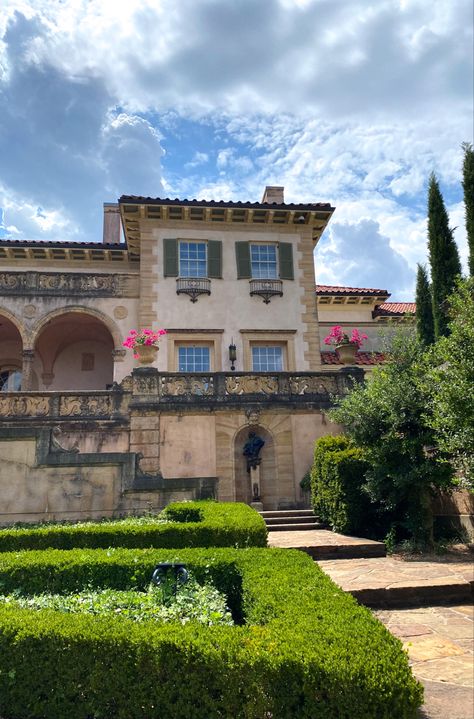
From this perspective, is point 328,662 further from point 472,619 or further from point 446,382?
point 446,382

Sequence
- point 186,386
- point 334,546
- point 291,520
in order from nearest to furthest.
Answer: point 334,546
point 291,520
point 186,386

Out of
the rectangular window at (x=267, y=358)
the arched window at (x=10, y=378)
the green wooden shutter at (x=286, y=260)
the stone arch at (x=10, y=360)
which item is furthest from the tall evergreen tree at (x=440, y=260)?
the arched window at (x=10, y=378)

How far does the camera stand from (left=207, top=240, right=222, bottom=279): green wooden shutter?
20.6 meters

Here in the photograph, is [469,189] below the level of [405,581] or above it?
above

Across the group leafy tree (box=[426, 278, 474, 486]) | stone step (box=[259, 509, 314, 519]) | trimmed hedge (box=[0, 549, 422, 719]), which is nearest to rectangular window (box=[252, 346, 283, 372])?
stone step (box=[259, 509, 314, 519])

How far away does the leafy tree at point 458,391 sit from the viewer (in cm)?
764

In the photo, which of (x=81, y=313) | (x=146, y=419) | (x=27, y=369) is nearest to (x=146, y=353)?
(x=146, y=419)

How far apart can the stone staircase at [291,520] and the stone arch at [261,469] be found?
1.04 metres

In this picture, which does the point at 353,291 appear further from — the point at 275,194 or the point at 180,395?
the point at 180,395

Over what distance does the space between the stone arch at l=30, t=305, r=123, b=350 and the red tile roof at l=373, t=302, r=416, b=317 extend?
13.0 m

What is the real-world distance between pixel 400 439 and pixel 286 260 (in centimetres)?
1308

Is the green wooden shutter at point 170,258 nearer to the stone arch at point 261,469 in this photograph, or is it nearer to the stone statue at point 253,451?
the stone arch at point 261,469

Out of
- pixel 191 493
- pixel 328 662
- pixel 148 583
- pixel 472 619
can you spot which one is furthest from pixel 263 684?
pixel 191 493

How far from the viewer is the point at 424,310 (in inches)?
934
